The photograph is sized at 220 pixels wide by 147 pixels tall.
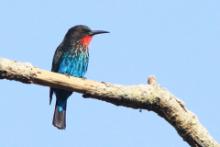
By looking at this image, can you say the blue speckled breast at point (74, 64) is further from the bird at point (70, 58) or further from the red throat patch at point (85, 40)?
the red throat patch at point (85, 40)

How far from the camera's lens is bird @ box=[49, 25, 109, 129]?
23.1 feet

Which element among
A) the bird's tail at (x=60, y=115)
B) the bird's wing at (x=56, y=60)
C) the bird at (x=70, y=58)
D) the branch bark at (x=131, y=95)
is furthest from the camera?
the bird's wing at (x=56, y=60)

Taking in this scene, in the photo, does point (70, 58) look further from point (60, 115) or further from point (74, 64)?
point (60, 115)

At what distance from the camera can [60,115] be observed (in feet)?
22.7

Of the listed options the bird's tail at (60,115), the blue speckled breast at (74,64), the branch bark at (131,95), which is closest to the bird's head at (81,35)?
the blue speckled breast at (74,64)

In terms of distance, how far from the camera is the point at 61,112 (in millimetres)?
7000

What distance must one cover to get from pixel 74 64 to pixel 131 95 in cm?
331

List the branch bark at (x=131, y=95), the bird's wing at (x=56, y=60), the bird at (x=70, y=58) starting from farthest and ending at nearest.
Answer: the bird's wing at (x=56, y=60) → the bird at (x=70, y=58) → the branch bark at (x=131, y=95)

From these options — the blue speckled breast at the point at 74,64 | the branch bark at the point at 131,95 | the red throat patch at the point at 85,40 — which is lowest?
the branch bark at the point at 131,95

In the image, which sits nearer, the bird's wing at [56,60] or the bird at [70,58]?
the bird at [70,58]

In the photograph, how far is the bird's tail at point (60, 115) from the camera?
649 centimetres

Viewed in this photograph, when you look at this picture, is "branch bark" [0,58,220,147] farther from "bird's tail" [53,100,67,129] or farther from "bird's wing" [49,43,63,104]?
"bird's wing" [49,43,63,104]

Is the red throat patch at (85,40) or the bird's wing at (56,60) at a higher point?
the red throat patch at (85,40)

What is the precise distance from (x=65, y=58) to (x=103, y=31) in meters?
0.58
